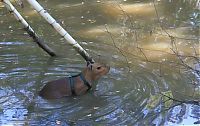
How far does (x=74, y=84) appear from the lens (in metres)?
7.15

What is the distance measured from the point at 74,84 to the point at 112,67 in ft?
4.92

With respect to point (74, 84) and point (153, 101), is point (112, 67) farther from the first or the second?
point (153, 101)

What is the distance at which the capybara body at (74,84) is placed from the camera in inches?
280

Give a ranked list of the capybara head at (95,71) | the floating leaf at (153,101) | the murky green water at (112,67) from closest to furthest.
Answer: the murky green water at (112,67), the floating leaf at (153,101), the capybara head at (95,71)

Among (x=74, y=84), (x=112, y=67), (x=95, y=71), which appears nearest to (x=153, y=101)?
(x=95, y=71)

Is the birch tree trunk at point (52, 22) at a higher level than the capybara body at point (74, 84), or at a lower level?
higher

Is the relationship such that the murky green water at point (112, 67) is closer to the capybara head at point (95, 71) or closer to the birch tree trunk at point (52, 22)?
the capybara head at point (95, 71)

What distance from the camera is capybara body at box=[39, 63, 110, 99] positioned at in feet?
23.4

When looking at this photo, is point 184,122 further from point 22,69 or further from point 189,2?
point 189,2

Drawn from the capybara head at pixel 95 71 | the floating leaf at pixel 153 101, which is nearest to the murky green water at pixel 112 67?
the floating leaf at pixel 153 101

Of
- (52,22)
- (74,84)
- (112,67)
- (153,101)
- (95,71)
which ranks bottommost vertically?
(112,67)

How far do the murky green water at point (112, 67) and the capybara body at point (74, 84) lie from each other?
105mm

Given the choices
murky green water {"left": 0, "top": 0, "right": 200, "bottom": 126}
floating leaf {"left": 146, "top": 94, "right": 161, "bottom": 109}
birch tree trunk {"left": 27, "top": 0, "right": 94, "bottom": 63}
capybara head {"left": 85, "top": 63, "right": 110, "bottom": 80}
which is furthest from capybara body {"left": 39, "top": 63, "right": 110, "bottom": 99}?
floating leaf {"left": 146, "top": 94, "right": 161, "bottom": 109}

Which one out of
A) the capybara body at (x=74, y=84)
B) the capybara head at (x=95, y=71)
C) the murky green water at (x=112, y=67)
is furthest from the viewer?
the capybara head at (x=95, y=71)
